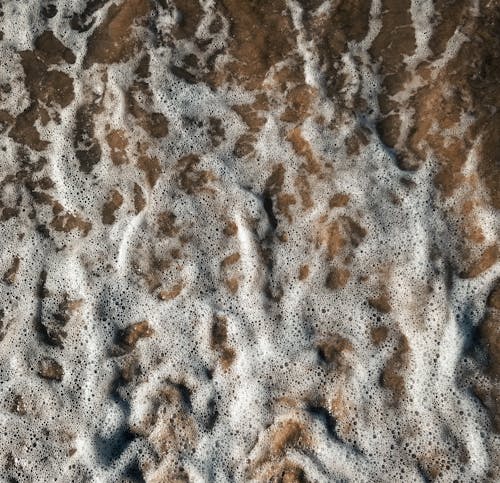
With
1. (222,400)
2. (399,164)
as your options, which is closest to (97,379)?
(222,400)

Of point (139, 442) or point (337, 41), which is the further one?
point (337, 41)

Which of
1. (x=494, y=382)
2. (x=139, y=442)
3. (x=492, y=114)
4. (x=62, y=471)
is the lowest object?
(x=62, y=471)

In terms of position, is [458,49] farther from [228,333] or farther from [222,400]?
[222,400]

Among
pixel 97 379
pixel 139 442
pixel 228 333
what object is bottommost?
pixel 139 442

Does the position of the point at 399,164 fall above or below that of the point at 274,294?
above

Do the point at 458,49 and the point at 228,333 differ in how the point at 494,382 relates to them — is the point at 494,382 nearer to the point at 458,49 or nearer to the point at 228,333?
the point at 228,333

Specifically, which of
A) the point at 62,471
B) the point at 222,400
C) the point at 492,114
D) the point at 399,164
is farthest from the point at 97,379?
the point at 492,114
